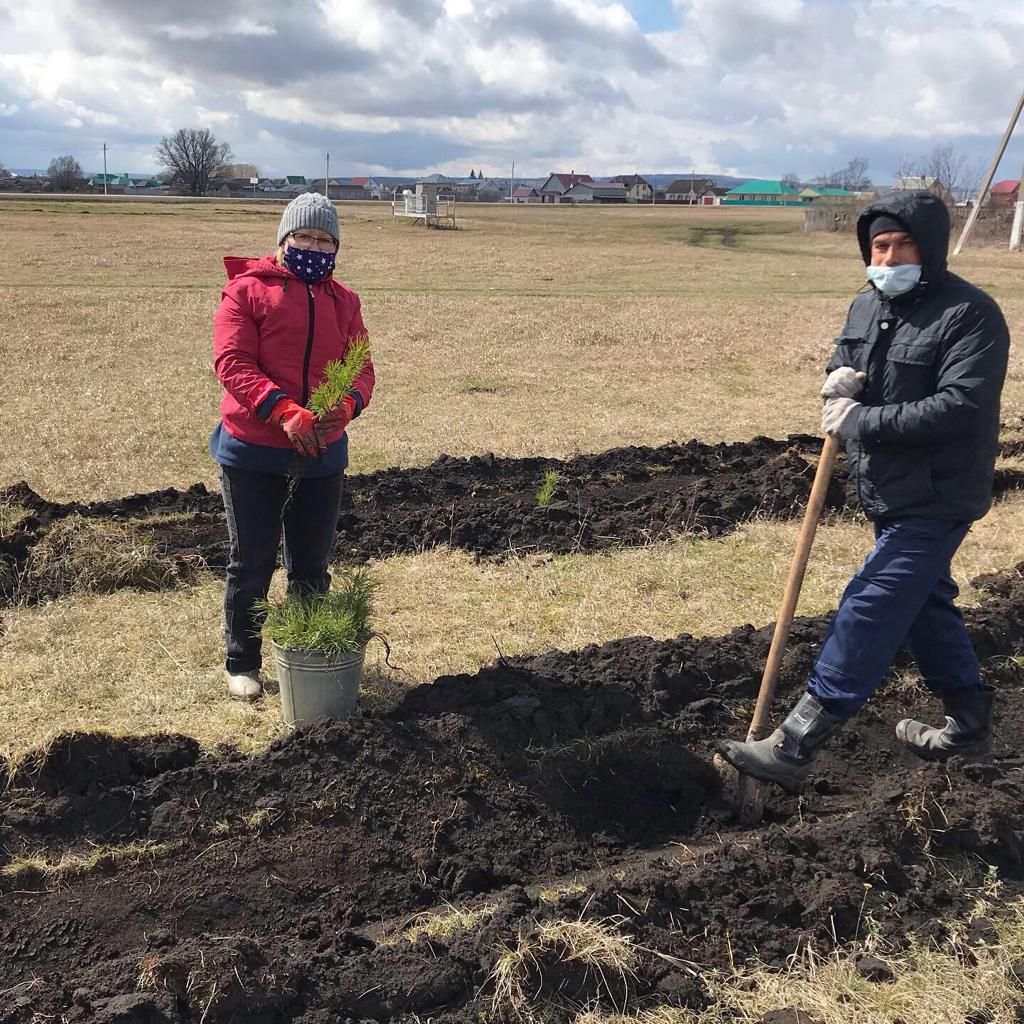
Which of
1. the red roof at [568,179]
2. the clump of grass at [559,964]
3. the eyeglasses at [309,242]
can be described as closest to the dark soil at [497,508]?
the eyeglasses at [309,242]

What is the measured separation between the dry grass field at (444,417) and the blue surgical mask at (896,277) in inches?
103

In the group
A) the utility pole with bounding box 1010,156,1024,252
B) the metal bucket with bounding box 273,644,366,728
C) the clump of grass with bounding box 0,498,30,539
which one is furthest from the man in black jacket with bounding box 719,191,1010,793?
the utility pole with bounding box 1010,156,1024,252

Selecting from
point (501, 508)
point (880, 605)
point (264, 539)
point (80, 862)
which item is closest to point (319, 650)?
point (264, 539)

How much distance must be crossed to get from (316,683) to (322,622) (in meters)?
0.28

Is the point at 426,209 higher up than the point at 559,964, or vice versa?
the point at 426,209

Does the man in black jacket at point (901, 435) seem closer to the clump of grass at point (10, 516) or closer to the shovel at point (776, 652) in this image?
the shovel at point (776, 652)

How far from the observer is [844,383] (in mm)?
3600

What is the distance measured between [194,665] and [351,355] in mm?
1992

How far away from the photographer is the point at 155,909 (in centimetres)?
328

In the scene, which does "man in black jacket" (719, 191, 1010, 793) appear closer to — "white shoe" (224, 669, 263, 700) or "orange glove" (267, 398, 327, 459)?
"orange glove" (267, 398, 327, 459)

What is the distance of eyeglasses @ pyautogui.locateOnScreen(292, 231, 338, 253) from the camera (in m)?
4.06

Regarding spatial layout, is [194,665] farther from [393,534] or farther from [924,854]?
[924,854]

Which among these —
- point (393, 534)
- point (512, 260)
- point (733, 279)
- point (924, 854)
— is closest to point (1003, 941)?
point (924, 854)

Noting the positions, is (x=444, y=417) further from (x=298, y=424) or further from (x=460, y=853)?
(x=460, y=853)
